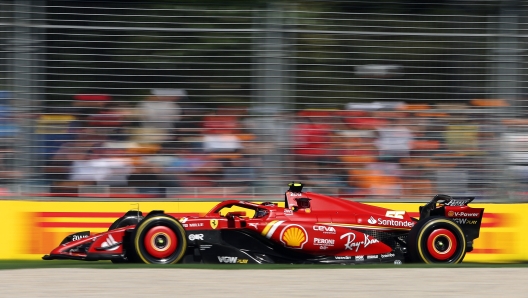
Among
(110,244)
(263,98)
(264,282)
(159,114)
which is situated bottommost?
(264,282)

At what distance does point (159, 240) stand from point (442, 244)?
2.75m

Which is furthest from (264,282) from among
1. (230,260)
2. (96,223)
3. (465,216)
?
(96,223)

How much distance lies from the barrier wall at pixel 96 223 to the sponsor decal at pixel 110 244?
1405mm

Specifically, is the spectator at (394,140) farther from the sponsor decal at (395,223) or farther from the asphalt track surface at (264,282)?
the asphalt track surface at (264,282)

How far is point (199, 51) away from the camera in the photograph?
9.31 m

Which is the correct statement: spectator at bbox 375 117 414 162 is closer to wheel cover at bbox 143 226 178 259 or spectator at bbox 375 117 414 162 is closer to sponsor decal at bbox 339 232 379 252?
sponsor decal at bbox 339 232 379 252

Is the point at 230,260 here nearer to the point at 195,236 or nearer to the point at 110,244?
the point at 195,236

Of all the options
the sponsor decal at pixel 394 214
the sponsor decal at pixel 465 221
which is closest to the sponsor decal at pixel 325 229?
the sponsor decal at pixel 394 214

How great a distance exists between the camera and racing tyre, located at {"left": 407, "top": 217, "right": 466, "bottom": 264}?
7.88 metres

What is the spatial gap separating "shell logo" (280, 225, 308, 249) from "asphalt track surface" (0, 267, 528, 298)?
787mm

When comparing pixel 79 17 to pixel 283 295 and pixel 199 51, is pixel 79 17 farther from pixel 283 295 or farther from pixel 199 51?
pixel 283 295

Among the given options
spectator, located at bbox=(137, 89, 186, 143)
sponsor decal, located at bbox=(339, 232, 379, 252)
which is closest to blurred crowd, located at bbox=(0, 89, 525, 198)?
spectator, located at bbox=(137, 89, 186, 143)

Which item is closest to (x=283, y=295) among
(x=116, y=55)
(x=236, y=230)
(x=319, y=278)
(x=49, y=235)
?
(x=319, y=278)

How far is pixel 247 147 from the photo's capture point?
9.35m
